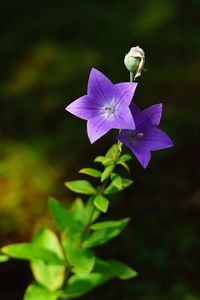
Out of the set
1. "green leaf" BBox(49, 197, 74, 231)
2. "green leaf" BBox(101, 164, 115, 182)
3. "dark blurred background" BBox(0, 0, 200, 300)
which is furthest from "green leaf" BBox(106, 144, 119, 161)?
"dark blurred background" BBox(0, 0, 200, 300)

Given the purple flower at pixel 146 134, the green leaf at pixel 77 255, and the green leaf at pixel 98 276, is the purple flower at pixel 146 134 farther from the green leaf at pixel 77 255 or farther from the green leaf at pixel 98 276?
the green leaf at pixel 98 276

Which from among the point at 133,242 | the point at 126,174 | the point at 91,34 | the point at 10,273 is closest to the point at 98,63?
the point at 91,34

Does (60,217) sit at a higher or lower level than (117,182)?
lower

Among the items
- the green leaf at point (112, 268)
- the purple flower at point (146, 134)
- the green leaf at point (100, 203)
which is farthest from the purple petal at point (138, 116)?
the green leaf at point (112, 268)

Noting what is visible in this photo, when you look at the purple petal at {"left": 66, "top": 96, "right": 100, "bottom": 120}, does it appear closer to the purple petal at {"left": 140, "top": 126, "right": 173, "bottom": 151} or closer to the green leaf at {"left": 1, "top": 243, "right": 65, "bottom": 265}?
the purple petal at {"left": 140, "top": 126, "right": 173, "bottom": 151}

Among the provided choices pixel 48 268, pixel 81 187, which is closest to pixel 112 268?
pixel 48 268

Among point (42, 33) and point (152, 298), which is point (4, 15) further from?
point (152, 298)

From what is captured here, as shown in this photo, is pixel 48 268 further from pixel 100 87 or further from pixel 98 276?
pixel 100 87
